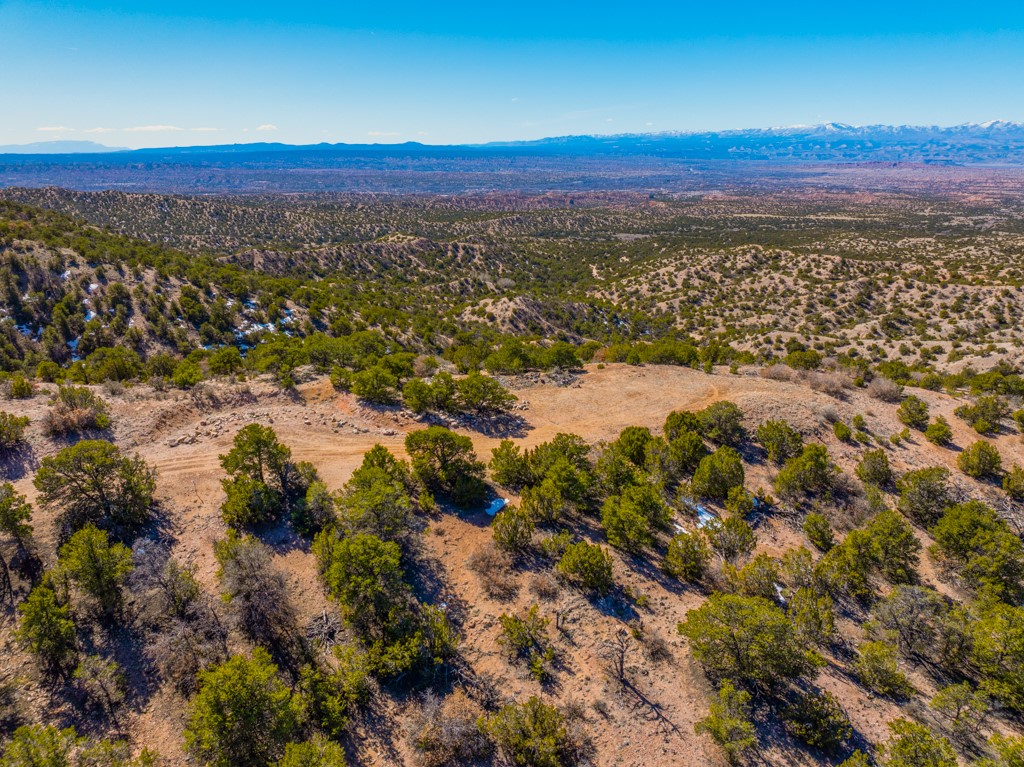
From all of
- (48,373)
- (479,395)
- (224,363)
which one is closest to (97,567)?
(479,395)

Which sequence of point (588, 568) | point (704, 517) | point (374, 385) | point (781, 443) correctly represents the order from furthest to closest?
1. point (374, 385)
2. point (781, 443)
3. point (704, 517)
4. point (588, 568)

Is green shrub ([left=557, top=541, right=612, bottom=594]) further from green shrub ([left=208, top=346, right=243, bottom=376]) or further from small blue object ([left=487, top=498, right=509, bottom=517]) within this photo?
green shrub ([left=208, top=346, right=243, bottom=376])

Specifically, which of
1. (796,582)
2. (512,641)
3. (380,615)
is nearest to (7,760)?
(380,615)

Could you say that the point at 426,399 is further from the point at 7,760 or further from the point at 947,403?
the point at 947,403

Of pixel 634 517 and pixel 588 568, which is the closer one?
pixel 588 568

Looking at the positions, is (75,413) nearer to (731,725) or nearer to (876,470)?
(731,725)

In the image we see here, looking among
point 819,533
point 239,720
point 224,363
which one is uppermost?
point 224,363
